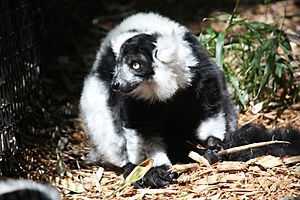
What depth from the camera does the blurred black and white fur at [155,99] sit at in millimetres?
4371

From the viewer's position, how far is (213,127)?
4.67 meters

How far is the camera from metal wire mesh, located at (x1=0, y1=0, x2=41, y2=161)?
492 cm

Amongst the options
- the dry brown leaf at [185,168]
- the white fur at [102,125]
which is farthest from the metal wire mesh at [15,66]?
the dry brown leaf at [185,168]

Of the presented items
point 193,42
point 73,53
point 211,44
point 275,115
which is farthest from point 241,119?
point 73,53

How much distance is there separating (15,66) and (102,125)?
912 mm

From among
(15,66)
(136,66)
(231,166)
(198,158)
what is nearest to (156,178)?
(198,158)

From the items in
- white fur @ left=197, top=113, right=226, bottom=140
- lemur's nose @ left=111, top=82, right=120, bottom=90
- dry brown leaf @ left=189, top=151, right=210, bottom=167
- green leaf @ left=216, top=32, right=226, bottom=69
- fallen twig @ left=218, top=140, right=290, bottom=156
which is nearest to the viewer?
lemur's nose @ left=111, top=82, right=120, bottom=90

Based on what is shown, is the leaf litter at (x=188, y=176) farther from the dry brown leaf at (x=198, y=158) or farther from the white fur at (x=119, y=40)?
the white fur at (x=119, y=40)

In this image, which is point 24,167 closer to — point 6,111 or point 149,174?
point 6,111

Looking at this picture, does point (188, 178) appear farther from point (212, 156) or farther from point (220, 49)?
point (220, 49)

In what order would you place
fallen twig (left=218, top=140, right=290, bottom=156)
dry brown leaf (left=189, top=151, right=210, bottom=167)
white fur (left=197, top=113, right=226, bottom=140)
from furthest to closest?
white fur (left=197, top=113, right=226, bottom=140), dry brown leaf (left=189, top=151, right=210, bottom=167), fallen twig (left=218, top=140, right=290, bottom=156)

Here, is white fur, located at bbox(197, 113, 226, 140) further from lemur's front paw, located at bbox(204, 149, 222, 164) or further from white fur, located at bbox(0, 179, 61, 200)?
white fur, located at bbox(0, 179, 61, 200)

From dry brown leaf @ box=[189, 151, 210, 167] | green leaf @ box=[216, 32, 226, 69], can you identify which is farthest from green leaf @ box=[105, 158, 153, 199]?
green leaf @ box=[216, 32, 226, 69]

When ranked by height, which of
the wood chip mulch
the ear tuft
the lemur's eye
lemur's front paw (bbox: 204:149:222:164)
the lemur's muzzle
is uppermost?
the ear tuft
